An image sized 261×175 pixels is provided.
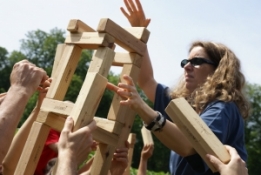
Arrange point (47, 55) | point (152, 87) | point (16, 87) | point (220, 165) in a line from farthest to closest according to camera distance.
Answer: point (47, 55)
point (152, 87)
point (16, 87)
point (220, 165)

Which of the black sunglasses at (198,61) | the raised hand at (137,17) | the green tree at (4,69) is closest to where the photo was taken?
the black sunglasses at (198,61)

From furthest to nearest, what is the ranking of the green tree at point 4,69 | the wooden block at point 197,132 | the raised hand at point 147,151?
the green tree at point 4,69 → the raised hand at point 147,151 → the wooden block at point 197,132

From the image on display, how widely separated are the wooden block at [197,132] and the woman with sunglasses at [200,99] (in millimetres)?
523

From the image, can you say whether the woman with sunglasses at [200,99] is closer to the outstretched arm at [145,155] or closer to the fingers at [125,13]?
the fingers at [125,13]

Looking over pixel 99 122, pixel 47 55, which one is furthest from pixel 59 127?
pixel 47 55

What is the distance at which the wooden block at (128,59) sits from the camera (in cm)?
324

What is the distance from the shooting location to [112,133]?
3061 mm

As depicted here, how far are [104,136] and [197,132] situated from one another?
0.73 m

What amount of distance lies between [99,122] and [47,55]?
48968mm

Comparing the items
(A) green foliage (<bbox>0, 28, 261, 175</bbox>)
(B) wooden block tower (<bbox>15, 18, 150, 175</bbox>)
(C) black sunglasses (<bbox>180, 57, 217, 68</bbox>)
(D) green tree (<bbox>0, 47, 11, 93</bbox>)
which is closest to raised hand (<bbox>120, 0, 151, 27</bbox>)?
(C) black sunglasses (<bbox>180, 57, 217, 68</bbox>)

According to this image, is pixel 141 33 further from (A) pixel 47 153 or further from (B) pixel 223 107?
(A) pixel 47 153

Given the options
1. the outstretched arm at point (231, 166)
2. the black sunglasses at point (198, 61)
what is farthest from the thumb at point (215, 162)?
the black sunglasses at point (198, 61)

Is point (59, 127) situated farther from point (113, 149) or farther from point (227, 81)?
point (227, 81)

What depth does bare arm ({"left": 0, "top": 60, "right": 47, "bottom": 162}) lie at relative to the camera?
2871mm
